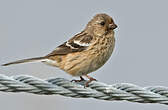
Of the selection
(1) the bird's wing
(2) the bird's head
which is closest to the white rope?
(1) the bird's wing

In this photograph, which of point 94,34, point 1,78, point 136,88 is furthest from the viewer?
point 94,34

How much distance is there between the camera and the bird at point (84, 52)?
570 centimetres

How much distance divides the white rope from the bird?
4.85ft

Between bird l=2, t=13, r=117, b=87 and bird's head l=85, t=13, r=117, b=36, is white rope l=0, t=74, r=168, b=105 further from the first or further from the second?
bird's head l=85, t=13, r=117, b=36

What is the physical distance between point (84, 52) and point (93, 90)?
173cm

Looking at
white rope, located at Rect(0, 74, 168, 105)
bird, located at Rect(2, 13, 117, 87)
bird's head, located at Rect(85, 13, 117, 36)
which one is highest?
bird's head, located at Rect(85, 13, 117, 36)

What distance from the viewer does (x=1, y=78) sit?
3654 millimetres

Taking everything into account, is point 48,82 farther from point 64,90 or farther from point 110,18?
point 110,18

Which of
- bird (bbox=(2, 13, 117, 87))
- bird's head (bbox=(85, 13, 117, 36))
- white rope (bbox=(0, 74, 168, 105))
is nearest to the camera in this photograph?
white rope (bbox=(0, 74, 168, 105))

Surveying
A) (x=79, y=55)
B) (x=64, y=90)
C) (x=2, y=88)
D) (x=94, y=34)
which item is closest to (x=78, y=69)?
(x=79, y=55)

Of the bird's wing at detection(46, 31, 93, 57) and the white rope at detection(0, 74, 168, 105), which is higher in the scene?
the bird's wing at detection(46, 31, 93, 57)

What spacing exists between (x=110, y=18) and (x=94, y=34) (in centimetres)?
31

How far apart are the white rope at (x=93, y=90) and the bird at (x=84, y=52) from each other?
1477 millimetres

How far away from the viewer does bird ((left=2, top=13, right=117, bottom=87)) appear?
5.70 m
